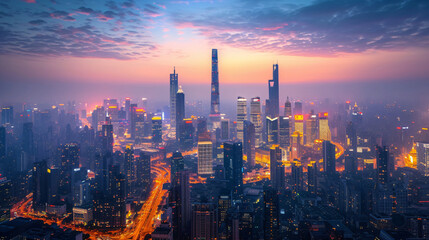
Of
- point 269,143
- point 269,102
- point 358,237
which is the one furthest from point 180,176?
point 269,102

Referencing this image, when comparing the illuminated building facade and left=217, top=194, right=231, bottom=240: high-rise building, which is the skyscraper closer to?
the illuminated building facade

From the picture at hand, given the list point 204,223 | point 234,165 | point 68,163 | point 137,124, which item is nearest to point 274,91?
point 137,124

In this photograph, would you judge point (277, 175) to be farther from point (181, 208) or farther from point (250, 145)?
point (181, 208)

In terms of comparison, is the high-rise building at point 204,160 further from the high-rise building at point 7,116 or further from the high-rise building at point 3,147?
the high-rise building at point 7,116

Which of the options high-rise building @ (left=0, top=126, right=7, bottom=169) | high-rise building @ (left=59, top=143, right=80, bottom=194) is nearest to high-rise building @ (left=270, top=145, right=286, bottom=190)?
high-rise building @ (left=59, top=143, right=80, bottom=194)

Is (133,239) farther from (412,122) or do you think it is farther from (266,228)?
(412,122)

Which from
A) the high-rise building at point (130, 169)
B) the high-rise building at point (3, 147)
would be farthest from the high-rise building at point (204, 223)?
the high-rise building at point (3, 147)
